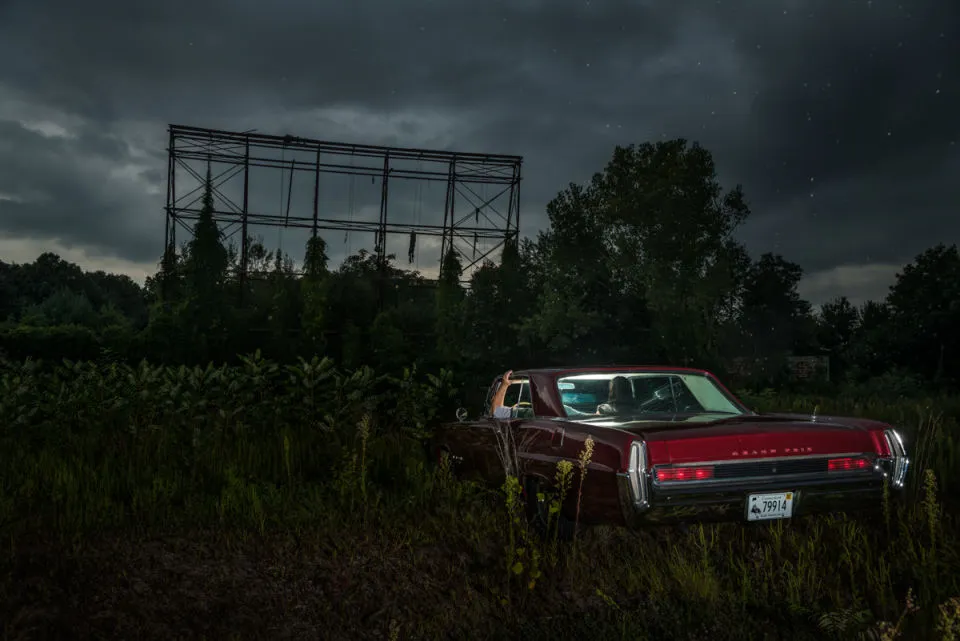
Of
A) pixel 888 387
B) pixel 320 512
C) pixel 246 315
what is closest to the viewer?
pixel 320 512

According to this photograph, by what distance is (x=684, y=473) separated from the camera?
4.55 m

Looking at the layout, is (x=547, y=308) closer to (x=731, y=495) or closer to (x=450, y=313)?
(x=450, y=313)

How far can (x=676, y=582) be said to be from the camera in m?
4.49

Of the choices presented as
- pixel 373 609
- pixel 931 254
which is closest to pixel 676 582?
pixel 373 609

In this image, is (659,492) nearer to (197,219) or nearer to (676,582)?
(676,582)

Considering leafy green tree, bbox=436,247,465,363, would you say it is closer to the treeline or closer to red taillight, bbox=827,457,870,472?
the treeline

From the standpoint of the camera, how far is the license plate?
4641 mm

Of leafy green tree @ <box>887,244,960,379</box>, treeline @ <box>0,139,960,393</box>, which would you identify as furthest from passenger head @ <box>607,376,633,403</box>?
leafy green tree @ <box>887,244,960,379</box>

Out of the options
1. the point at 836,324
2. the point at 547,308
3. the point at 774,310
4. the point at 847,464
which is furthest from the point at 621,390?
the point at 836,324

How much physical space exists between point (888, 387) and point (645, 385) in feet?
107

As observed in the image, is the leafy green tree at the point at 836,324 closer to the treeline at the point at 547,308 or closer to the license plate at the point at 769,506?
the treeline at the point at 547,308

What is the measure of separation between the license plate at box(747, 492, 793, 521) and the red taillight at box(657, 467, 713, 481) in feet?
0.94

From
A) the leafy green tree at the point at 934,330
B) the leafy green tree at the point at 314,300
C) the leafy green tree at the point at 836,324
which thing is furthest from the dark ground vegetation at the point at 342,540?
the leafy green tree at the point at 836,324

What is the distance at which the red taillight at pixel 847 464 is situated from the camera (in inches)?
192
